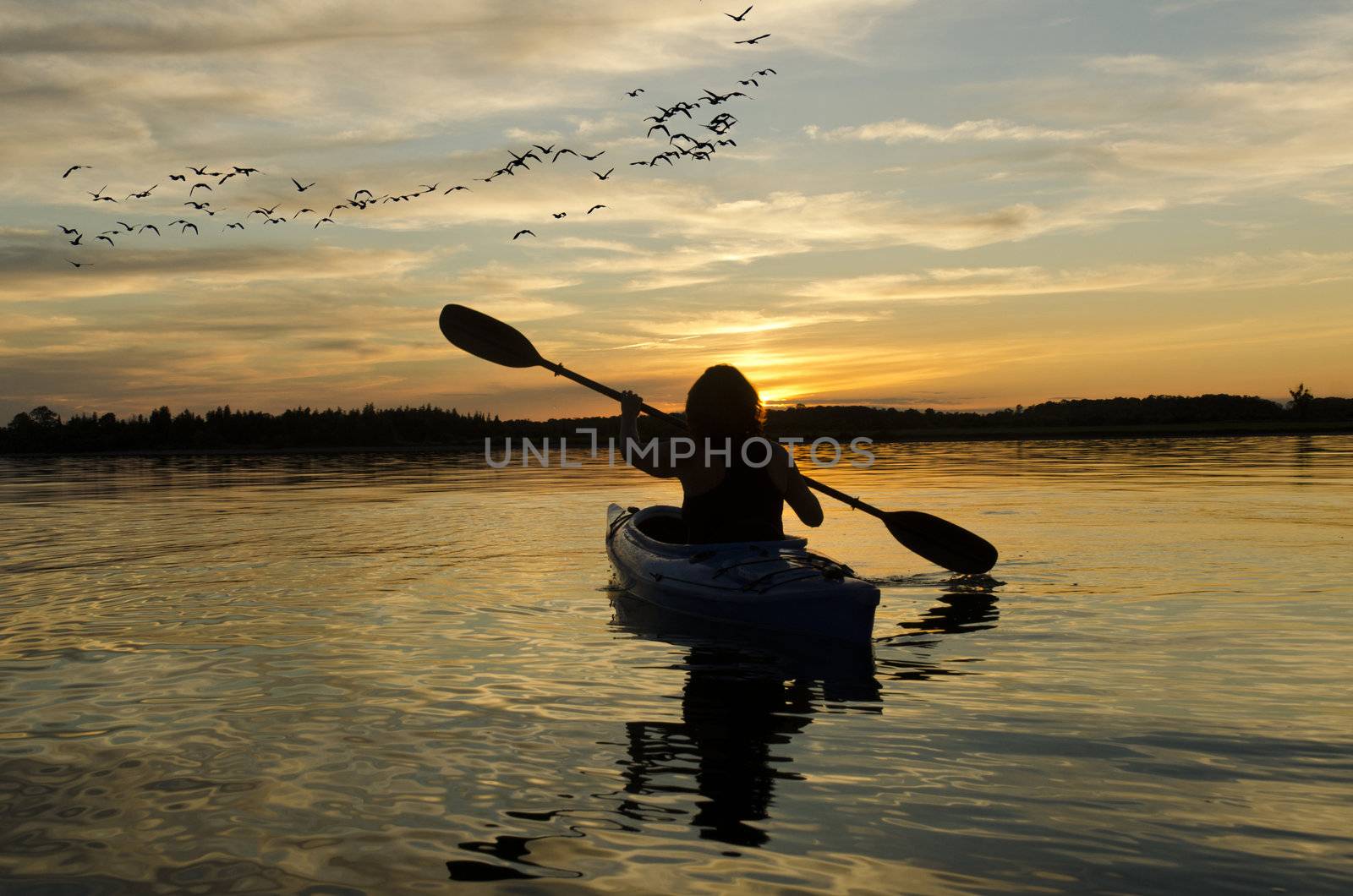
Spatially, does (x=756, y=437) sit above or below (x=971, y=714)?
above

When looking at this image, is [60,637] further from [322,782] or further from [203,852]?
[203,852]

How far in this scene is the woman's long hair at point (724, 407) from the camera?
7977mm

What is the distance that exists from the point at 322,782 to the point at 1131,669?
4.71 m

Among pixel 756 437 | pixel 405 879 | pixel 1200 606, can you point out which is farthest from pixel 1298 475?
pixel 405 879

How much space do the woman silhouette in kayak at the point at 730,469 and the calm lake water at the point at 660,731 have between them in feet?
3.26

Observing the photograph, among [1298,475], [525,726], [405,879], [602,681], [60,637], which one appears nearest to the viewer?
[405,879]

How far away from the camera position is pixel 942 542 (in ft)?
33.6

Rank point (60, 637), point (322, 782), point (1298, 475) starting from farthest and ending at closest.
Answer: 1. point (1298, 475)
2. point (60, 637)
3. point (322, 782)

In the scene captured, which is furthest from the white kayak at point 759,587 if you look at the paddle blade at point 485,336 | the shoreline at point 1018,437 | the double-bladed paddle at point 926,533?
the shoreline at point 1018,437

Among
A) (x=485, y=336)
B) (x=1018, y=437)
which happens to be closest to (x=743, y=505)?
(x=485, y=336)

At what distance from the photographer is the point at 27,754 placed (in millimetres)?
4852

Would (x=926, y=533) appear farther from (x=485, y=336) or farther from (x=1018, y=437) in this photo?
(x=1018, y=437)

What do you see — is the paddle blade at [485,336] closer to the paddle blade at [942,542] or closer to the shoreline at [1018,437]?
the paddle blade at [942,542]

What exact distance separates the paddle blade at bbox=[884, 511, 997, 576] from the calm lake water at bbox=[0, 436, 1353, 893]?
0.81 feet
